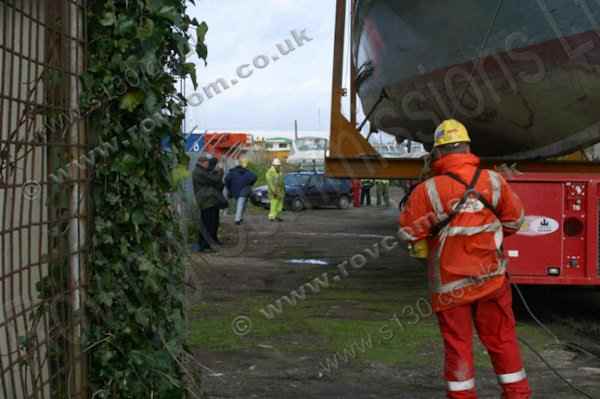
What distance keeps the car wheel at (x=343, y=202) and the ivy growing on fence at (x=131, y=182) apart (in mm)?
26292

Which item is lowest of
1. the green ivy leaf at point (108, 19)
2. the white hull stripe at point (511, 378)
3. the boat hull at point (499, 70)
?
the white hull stripe at point (511, 378)

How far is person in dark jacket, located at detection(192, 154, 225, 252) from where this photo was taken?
13672 millimetres

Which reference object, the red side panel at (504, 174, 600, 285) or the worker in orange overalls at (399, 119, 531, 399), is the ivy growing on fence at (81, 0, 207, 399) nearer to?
the worker in orange overalls at (399, 119, 531, 399)

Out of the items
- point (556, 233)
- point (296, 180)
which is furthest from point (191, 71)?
point (296, 180)

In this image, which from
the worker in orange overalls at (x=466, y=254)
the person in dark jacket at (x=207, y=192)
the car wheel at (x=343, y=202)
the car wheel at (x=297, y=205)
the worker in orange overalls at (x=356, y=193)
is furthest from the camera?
the worker in orange overalls at (x=356, y=193)

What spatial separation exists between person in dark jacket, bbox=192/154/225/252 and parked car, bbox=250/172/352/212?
14155 mm

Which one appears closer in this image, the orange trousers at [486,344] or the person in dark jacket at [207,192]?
the orange trousers at [486,344]

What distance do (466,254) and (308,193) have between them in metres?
24.2

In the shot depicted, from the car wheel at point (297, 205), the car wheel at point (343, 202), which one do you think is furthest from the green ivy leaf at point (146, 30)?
the car wheel at point (343, 202)

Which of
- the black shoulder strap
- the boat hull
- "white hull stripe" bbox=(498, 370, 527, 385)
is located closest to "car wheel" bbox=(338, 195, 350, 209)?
the boat hull

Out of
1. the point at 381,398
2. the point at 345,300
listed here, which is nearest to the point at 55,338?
the point at 381,398

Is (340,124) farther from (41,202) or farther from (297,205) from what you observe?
(297,205)

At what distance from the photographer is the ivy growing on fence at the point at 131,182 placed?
142 inches

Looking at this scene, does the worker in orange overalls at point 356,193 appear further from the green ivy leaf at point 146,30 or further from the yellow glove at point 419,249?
the green ivy leaf at point 146,30
